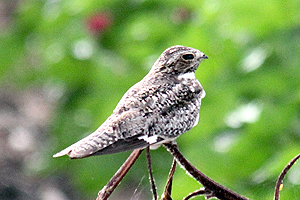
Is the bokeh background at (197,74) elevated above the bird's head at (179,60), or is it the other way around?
the bird's head at (179,60)

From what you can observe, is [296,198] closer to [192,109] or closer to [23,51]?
[192,109]

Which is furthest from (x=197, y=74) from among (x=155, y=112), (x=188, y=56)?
(x=155, y=112)

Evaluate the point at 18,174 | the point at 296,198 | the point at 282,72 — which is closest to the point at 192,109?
the point at 296,198

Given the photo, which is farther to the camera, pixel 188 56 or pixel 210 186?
pixel 188 56

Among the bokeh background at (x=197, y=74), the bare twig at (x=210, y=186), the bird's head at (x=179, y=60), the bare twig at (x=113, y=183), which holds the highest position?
the bird's head at (x=179, y=60)

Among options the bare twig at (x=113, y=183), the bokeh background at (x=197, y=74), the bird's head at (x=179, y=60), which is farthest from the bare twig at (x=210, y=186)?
the bokeh background at (x=197, y=74)

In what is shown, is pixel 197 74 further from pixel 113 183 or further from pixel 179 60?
pixel 113 183

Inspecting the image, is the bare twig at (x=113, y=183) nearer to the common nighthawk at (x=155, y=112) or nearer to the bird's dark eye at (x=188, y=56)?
the common nighthawk at (x=155, y=112)

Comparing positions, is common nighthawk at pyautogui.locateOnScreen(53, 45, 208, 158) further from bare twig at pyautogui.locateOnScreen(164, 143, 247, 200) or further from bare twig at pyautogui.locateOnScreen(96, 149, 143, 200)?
bare twig at pyautogui.locateOnScreen(164, 143, 247, 200)
